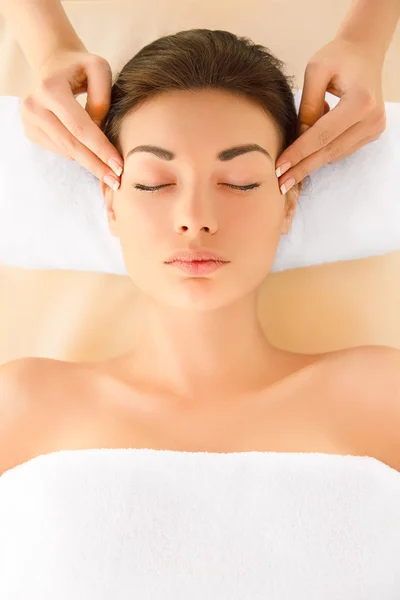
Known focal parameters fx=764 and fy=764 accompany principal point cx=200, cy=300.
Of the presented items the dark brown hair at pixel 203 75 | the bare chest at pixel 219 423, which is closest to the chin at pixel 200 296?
the bare chest at pixel 219 423

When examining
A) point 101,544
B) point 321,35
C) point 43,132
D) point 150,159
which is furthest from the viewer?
point 321,35

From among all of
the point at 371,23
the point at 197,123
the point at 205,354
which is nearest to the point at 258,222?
the point at 197,123

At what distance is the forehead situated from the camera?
149 cm

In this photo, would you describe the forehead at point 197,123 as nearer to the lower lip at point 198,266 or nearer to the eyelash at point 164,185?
the eyelash at point 164,185

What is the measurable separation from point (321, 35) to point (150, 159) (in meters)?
0.81

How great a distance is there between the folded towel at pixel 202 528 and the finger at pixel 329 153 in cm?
57

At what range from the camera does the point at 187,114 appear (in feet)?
4.93

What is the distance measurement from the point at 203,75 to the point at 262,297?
0.62 meters

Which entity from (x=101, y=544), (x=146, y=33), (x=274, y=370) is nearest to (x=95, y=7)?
(x=146, y=33)

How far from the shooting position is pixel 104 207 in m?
1.80

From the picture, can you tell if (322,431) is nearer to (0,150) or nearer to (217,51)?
(217,51)

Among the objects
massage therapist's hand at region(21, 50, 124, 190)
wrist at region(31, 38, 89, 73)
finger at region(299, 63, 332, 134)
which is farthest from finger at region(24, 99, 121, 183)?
finger at region(299, 63, 332, 134)

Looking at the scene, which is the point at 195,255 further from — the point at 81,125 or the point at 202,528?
the point at 202,528

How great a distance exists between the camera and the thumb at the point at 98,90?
1.60 meters
